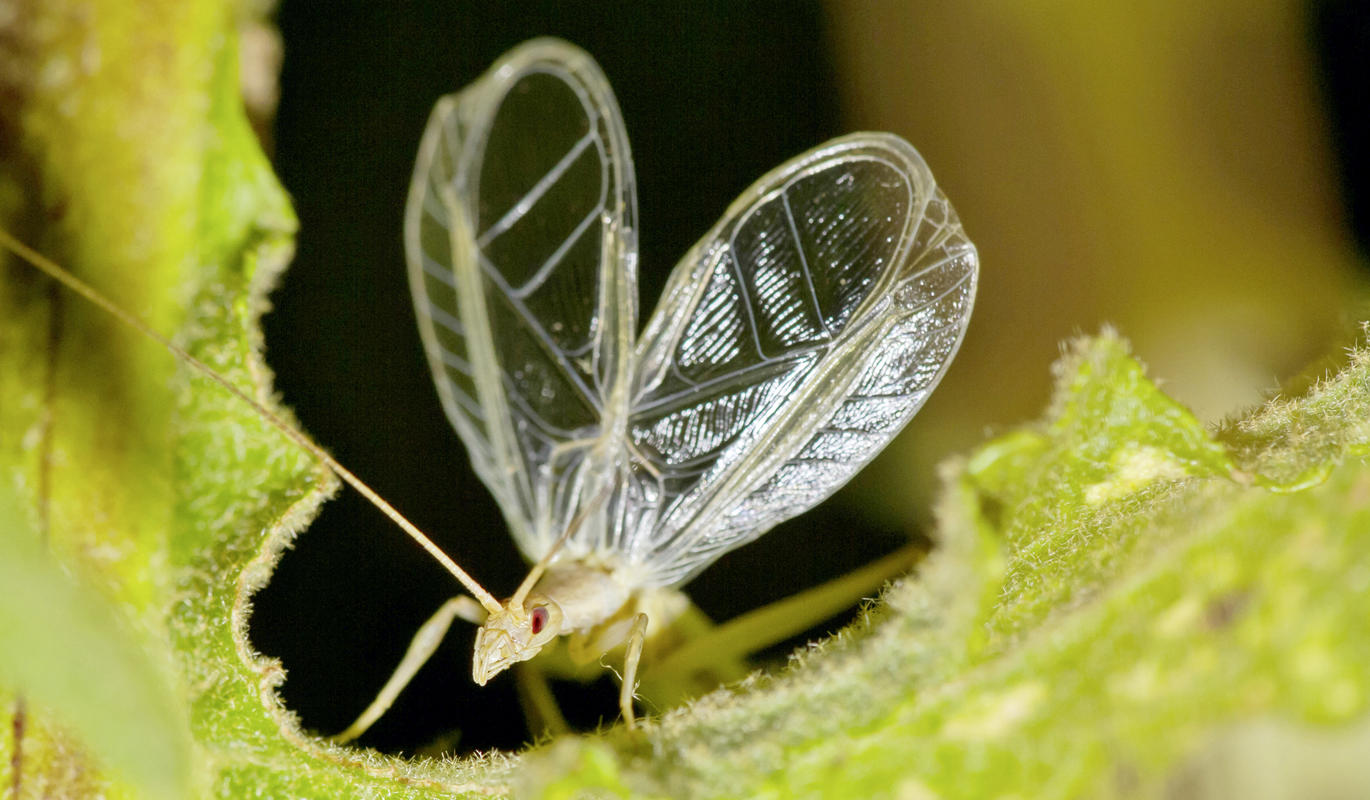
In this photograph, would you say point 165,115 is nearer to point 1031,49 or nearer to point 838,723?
point 838,723

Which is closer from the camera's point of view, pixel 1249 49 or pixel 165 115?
pixel 165 115

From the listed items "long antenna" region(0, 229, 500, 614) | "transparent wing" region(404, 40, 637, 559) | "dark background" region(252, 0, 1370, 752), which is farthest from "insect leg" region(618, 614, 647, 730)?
"long antenna" region(0, 229, 500, 614)

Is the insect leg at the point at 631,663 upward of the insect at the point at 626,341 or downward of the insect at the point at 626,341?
downward

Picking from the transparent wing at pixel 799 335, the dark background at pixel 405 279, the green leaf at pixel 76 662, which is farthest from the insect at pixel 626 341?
the green leaf at pixel 76 662

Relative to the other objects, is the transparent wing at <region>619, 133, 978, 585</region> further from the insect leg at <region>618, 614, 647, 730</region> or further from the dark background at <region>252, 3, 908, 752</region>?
the dark background at <region>252, 3, 908, 752</region>

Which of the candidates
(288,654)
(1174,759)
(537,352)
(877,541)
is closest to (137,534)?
(288,654)

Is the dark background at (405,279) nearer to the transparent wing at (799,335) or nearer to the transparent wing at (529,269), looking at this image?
the transparent wing at (529,269)

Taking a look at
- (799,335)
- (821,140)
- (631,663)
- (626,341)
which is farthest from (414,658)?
(821,140)
